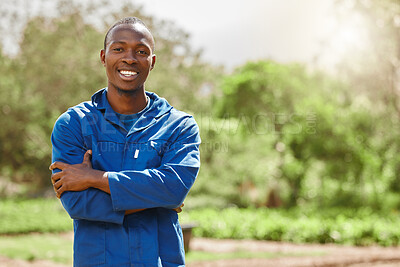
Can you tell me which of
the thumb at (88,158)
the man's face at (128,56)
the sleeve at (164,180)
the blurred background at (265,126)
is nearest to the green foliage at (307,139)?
the blurred background at (265,126)

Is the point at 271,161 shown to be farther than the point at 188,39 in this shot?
No

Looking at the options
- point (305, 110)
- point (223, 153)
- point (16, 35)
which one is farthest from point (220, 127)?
point (16, 35)

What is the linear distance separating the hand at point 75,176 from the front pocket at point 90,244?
0.53ft

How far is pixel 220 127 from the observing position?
A: 50.8 ft

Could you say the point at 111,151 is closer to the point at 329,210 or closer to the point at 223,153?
the point at 329,210

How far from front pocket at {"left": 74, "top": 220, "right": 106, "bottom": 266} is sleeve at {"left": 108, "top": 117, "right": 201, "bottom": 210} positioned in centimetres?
13

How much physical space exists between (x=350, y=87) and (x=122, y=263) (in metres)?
15.8

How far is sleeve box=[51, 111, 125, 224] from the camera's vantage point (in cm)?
175

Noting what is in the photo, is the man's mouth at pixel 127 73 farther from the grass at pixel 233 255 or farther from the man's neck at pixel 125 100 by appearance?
the grass at pixel 233 255

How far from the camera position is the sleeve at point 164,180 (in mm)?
1765

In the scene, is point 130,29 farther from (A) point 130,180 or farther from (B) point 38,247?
(B) point 38,247

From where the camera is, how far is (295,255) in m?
8.73

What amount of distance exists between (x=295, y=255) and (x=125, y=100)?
7.60m

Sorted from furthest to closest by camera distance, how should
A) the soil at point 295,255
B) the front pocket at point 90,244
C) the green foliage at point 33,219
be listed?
the green foliage at point 33,219 < the soil at point 295,255 < the front pocket at point 90,244
